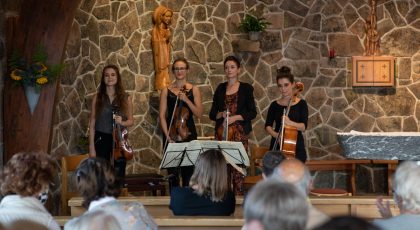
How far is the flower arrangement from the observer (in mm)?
7602

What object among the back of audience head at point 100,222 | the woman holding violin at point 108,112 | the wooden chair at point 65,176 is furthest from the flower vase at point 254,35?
the back of audience head at point 100,222

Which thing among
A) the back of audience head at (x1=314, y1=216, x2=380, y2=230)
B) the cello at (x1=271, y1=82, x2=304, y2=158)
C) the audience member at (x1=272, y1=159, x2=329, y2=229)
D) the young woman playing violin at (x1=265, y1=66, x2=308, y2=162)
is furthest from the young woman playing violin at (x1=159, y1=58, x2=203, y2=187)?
the back of audience head at (x1=314, y1=216, x2=380, y2=230)

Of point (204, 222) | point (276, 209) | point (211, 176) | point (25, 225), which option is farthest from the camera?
point (211, 176)

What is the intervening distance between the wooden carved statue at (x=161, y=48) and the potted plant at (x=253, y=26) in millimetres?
809

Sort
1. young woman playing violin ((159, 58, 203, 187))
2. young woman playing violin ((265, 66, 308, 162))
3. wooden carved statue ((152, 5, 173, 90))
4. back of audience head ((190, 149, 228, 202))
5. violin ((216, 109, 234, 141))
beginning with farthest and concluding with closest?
wooden carved statue ((152, 5, 173, 90)) < young woman playing violin ((159, 58, 203, 187)) < violin ((216, 109, 234, 141)) < young woman playing violin ((265, 66, 308, 162)) < back of audience head ((190, 149, 228, 202))

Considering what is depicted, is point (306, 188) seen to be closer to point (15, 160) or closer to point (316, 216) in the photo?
point (316, 216)

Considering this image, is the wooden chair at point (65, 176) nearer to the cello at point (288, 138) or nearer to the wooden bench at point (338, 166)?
the cello at point (288, 138)

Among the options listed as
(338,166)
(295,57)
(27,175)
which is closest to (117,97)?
(295,57)

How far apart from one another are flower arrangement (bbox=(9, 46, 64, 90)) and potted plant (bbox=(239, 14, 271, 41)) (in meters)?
2.32

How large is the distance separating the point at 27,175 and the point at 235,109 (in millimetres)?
3963

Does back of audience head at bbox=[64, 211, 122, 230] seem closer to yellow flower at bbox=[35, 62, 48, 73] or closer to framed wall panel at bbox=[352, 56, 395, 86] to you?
yellow flower at bbox=[35, 62, 48, 73]

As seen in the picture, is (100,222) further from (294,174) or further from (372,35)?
(372,35)

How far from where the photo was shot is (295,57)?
31.0ft

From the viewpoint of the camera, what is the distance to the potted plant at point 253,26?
9.15 metres
